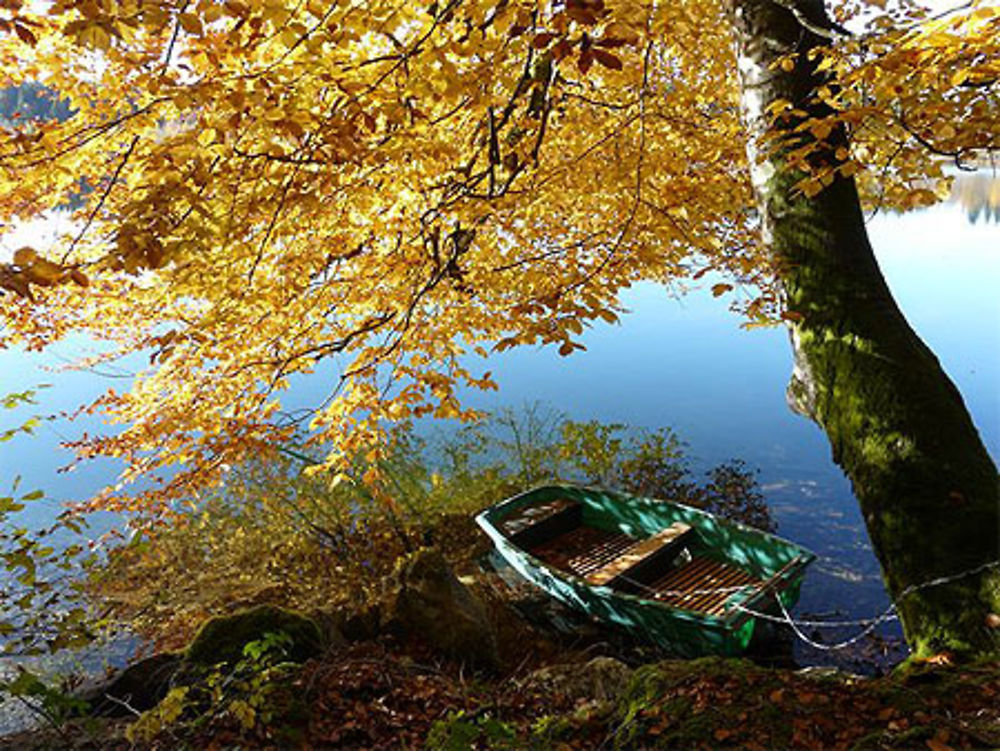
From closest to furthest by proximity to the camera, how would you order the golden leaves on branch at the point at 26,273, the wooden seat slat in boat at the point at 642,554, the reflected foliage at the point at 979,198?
the golden leaves on branch at the point at 26,273 → the wooden seat slat in boat at the point at 642,554 → the reflected foliage at the point at 979,198

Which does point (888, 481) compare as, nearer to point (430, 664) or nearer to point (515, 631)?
point (430, 664)

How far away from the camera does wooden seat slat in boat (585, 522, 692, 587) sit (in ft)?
17.9

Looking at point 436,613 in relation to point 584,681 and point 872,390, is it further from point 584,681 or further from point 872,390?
point 872,390

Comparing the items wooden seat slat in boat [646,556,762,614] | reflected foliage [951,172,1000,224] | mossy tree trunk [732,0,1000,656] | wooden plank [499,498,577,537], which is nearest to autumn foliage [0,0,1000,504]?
mossy tree trunk [732,0,1000,656]

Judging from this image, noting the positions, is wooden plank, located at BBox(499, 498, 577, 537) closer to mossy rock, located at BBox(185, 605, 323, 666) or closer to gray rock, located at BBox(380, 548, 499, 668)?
gray rock, located at BBox(380, 548, 499, 668)

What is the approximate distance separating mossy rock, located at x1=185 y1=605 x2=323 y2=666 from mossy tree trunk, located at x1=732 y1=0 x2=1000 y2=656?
3268 millimetres

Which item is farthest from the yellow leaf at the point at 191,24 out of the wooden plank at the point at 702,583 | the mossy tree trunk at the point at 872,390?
the wooden plank at the point at 702,583

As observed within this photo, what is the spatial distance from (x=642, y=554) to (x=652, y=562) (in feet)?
0.39

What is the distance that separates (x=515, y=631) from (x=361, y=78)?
198 inches

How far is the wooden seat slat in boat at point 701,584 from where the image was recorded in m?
5.49

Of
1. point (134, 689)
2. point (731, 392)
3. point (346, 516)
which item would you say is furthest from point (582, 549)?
point (731, 392)

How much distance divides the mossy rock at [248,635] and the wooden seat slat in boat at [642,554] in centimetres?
238

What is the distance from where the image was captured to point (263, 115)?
2484mm

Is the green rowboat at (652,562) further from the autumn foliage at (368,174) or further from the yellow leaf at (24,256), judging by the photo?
the yellow leaf at (24,256)
